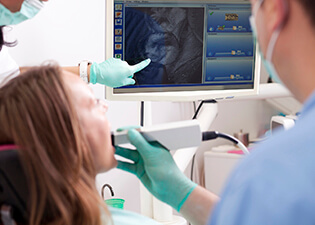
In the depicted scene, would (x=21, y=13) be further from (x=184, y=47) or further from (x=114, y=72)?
(x=184, y=47)

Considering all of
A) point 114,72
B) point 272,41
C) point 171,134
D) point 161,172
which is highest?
point 272,41

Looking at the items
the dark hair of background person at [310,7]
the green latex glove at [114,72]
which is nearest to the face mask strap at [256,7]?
the dark hair of background person at [310,7]

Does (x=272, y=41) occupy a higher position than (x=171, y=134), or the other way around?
(x=272, y=41)

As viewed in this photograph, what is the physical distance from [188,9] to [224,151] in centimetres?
128

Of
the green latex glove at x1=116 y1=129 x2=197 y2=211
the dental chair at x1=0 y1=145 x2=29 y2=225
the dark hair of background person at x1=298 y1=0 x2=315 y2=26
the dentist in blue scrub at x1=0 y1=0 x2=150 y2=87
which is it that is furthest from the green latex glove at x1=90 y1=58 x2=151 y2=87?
the dark hair of background person at x1=298 y1=0 x2=315 y2=26

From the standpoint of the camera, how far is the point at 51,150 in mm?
1029

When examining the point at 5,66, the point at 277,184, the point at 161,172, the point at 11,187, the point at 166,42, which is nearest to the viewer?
the point at 277,184

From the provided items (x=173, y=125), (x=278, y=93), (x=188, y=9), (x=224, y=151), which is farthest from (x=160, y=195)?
(x=224, y=151)

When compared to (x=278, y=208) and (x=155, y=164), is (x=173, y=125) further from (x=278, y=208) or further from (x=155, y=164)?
(x=278, y=208)

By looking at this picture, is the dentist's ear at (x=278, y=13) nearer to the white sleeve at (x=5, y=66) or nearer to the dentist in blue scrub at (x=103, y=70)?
the dentist in blue scrub at (x=103, y=70)

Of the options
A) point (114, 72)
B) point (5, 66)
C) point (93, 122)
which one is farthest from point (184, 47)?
point (93, 122)

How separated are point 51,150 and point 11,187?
11 cm

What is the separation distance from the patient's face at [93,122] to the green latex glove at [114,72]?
22.1 inches

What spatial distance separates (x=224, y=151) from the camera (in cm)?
296
